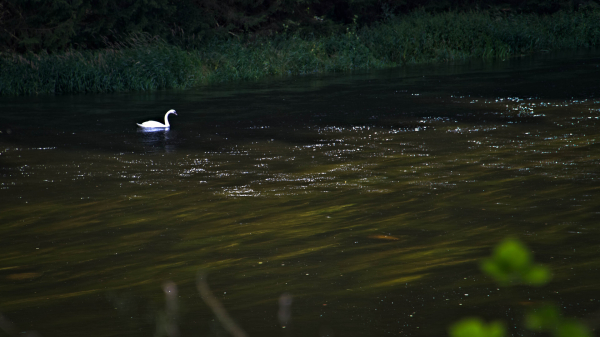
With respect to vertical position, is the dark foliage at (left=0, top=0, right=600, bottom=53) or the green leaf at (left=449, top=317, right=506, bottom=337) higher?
the green leaf at (left=449, top=317, right=506, bottom=337)

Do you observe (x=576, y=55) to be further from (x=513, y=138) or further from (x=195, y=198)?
(x=195, y=198)

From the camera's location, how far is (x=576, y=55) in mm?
30891

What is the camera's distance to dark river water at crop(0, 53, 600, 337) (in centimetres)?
535

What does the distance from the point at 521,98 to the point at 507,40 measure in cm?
1789

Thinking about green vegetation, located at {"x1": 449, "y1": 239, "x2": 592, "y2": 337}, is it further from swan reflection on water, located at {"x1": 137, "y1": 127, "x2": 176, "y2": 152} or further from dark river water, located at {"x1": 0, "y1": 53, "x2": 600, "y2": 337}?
swan reflection on water, located at {"x1": 137, "y1": 127, "x2": 176, "y2": 152}

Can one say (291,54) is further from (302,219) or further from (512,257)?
(512,257)

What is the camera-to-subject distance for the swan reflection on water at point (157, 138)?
13.6 m

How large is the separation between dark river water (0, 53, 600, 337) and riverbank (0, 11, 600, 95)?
31.5ft

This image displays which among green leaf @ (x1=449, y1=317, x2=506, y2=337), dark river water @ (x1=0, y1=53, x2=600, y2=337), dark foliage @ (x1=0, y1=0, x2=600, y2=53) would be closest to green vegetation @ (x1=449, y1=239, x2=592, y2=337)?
green leaf @ (x1=449, y1=317, x2=506, y2=337)

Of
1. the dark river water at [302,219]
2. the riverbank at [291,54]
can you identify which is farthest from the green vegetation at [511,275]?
the riverbank at [291,54]

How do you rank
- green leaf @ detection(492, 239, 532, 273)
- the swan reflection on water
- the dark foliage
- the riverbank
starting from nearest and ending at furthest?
green leaf @ detection(492, 239, 532, 273)
the swan reflection on water
the riverbank
the dark foliage

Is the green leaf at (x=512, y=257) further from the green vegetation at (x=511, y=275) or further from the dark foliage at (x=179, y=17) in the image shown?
the dark foliage at (x=179, y=17)

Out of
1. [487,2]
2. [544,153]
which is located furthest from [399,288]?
[487,2]

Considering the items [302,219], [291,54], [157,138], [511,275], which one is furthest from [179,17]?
[511,275]
